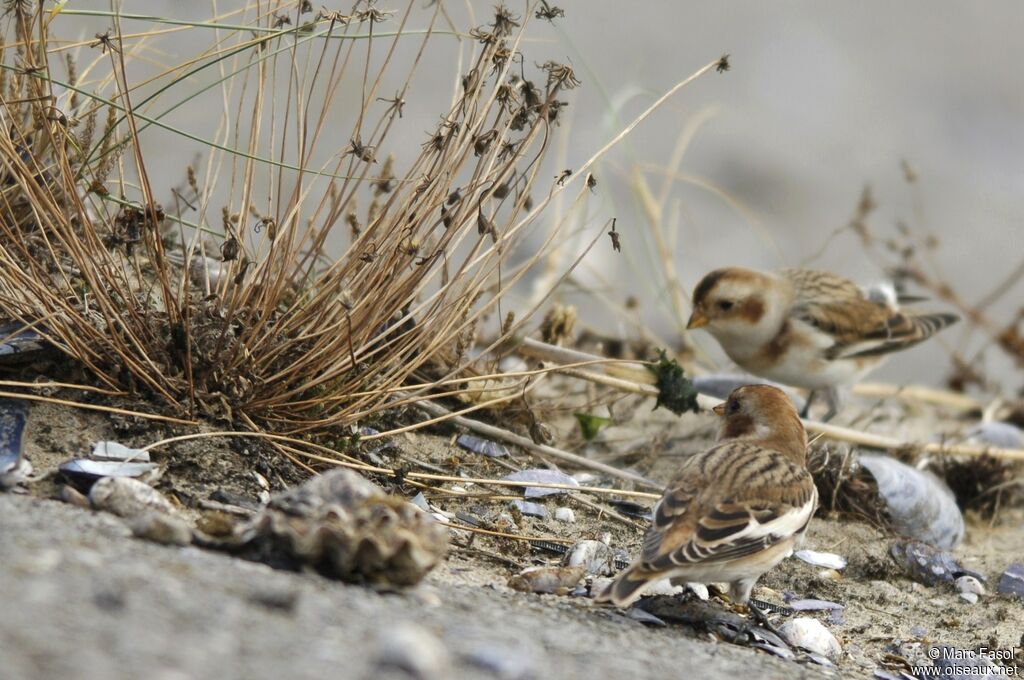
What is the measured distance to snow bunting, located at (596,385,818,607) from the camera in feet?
10.0

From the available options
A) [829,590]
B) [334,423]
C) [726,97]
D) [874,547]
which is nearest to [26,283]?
[334,423]

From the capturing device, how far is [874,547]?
4.32 metres

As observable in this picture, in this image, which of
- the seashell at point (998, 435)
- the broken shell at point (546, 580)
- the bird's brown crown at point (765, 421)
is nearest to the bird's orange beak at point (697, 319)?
the seashell at point (998, 435)

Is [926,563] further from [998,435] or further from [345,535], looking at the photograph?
[345,535]

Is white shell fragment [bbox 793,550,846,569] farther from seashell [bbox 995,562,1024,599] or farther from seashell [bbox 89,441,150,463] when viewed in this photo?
seashell [bbox 89,441,150,463]

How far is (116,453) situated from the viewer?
3209mm

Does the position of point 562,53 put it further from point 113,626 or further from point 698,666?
point 113,626

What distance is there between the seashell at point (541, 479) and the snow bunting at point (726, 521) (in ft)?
1.76

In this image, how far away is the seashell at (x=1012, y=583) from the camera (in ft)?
13.3

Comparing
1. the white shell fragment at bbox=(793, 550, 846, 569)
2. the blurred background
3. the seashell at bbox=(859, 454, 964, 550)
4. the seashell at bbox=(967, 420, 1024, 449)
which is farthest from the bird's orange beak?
the blurred background

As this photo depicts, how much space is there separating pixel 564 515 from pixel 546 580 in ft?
2.32

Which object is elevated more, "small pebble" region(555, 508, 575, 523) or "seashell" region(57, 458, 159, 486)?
"seashell" region(57, 458, 159, 486)

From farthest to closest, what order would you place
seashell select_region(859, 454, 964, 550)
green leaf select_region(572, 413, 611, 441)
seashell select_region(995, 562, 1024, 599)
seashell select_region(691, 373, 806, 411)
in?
seashell select_region(691, 373, 806, 411)
green leaf select_region(572, 413, 611, 441)
seashell select_region(859, 454, 964, 550)
seashell select_region(995, 562, 1024, 599)

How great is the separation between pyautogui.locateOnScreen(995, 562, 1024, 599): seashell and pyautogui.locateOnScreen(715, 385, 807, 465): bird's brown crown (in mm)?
767
